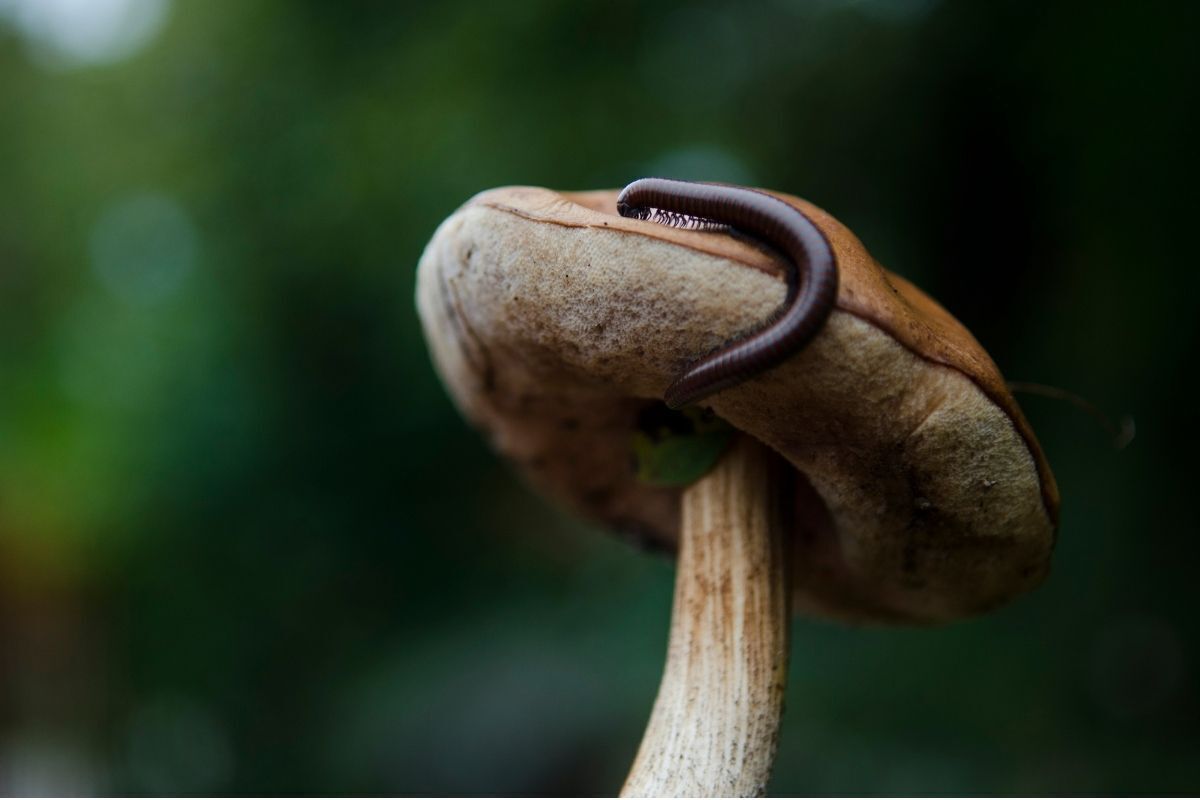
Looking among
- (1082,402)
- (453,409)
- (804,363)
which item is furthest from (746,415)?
(453,409)

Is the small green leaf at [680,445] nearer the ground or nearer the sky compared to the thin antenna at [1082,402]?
nearer the ground

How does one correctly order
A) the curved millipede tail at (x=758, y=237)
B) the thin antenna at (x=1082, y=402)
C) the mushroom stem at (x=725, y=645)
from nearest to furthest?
the curved millipede tail at (x=758, y=237) → the mushroom stem at (x=725, y=645) → the thin antenna at (x=1082, y=402)

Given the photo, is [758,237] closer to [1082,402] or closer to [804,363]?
[804,363]

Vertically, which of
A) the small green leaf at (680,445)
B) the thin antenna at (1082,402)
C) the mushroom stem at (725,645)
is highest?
the thin antenna at (1082,402)

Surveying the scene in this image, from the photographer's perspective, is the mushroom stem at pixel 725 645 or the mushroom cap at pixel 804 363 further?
the mushroom stem at pixel 725 645

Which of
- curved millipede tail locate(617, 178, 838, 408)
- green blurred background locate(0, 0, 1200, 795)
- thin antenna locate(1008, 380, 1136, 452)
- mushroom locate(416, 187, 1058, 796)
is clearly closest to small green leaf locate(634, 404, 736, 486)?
mushroom locate(416, 187, 1058, 796)

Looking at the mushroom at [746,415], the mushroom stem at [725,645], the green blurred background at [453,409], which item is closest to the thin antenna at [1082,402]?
the mushroom at [746,415]

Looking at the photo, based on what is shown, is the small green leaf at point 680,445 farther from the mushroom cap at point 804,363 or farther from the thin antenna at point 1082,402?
the thin antenna at point 1082,402

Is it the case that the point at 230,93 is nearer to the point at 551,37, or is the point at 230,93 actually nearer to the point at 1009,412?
the point at 551,37
